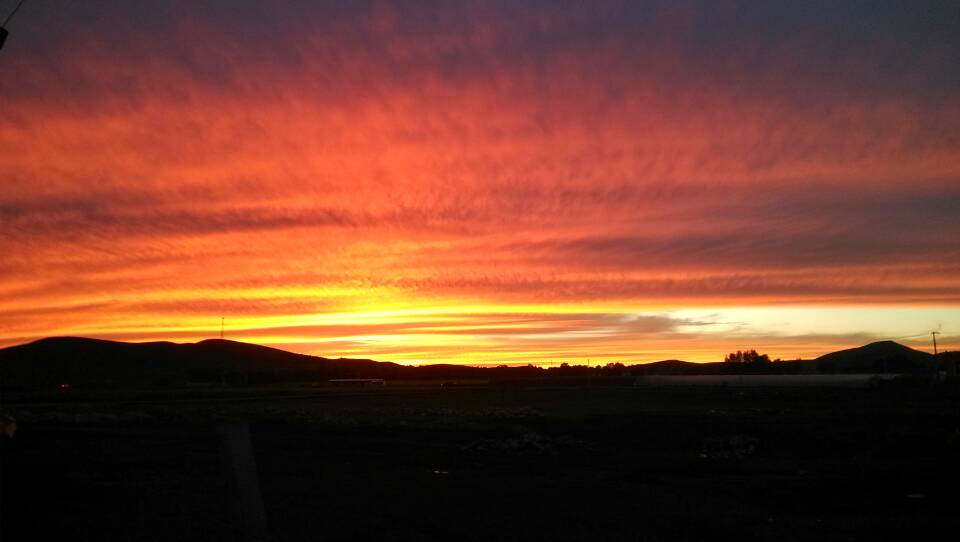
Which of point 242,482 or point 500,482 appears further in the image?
point 500,482

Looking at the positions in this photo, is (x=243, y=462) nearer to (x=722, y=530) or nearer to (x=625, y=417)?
(x=722, y=530)

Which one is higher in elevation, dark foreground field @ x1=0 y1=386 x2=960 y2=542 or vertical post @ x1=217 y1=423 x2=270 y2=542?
vertical post @ x1=217 y1=423 x2=270 y2=542

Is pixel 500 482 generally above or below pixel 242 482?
below

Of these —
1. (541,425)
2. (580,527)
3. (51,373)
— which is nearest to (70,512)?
(580,527)

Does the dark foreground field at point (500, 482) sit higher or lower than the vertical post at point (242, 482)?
lower

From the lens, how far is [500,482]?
20.8 meters

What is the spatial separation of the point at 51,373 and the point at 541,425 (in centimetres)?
16447

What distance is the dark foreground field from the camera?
13.3 meters

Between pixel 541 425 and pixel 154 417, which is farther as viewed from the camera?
pixel 154 417

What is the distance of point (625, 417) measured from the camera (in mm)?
52156

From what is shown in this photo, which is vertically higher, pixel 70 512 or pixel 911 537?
pixel 70 512

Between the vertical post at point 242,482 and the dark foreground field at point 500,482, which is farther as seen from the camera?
the dark foreground field at point 500,482

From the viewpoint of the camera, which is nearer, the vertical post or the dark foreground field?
the vertical post

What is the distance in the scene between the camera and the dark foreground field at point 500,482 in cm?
1333
